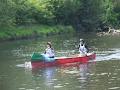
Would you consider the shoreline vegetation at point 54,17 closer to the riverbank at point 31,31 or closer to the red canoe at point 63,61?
the riverbank at point 31,31

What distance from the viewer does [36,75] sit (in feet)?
116

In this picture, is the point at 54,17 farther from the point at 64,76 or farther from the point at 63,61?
the point at 64,76

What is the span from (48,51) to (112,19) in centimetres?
8204

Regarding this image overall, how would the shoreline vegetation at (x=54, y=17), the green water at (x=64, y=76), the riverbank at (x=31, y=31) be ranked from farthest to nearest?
1. the shoreline vegetation at (x=54, y=17)
2. the riverbank at (x=31, y=31)
3. the green water at (x=64, y=76)

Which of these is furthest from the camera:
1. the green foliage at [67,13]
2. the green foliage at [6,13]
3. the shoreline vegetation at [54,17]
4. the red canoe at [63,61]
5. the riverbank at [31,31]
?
the green foliage at [67,13]

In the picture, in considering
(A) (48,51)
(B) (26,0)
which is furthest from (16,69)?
(B) (26,0)

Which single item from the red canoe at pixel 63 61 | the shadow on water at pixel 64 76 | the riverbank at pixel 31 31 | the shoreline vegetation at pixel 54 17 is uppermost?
the shoreline vegetation at pixel 54 17

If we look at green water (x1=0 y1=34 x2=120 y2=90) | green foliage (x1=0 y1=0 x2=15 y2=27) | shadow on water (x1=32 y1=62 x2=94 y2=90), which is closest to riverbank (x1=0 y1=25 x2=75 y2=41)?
green foliage (x1=0 y1=0 x2=15 y2=27)

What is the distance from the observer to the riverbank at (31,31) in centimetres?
8239

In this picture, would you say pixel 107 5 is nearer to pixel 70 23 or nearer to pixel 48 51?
pixel 70 23

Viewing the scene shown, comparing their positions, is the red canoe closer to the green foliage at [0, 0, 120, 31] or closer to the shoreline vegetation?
the shoreline vegetation

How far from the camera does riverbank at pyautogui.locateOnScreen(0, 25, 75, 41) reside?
270 feet

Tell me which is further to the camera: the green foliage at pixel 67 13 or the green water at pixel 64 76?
the green foliage at pixel 67 13

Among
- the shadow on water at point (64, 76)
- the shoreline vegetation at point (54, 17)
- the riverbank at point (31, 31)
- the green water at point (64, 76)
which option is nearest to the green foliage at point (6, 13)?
the shoreline vegetation at point (54, 17)
